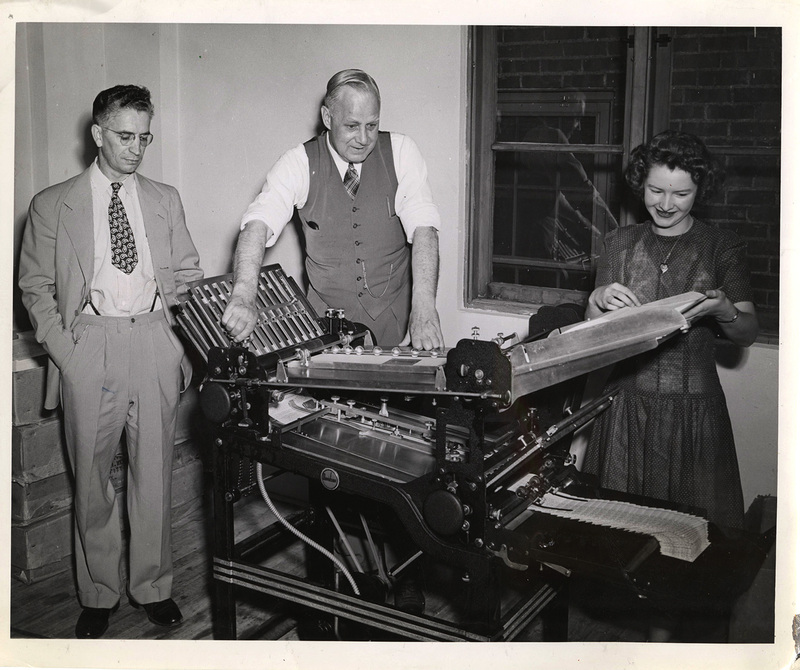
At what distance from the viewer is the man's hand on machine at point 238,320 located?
2.23 m

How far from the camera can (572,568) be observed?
6.07ft

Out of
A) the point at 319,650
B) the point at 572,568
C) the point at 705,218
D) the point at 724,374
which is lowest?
the point at 319,650

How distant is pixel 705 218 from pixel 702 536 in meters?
1.36

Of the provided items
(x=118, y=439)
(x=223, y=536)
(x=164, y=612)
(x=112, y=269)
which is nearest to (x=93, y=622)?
(x=164, y=612)

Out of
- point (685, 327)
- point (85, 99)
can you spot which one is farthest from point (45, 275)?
point (685, 327)

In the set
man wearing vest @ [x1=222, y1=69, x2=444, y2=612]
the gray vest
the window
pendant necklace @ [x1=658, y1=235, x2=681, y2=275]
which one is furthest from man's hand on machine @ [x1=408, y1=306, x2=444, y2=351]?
the window

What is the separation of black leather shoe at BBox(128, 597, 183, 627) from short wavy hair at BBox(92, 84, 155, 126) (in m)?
1.62

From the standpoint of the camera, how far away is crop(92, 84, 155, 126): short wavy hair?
259cm

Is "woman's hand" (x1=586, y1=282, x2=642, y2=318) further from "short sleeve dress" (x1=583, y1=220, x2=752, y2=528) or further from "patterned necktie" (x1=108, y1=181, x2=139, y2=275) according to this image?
"patterned necktie" (x1=108, y1=181, x2=139, y2=275)

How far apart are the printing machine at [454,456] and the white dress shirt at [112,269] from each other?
1.61ft

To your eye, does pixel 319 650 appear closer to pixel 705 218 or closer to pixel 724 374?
pixel 724 374

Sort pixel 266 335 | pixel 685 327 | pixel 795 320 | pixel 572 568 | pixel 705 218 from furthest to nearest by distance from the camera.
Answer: pixel 705 218 → pixel 266 335 → pixel 795 320 → pixel 685 327 → pixel 572 568

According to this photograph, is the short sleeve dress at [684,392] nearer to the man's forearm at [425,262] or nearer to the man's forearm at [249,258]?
the man's forearm at [425,262]

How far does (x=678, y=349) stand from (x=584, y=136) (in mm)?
1027
